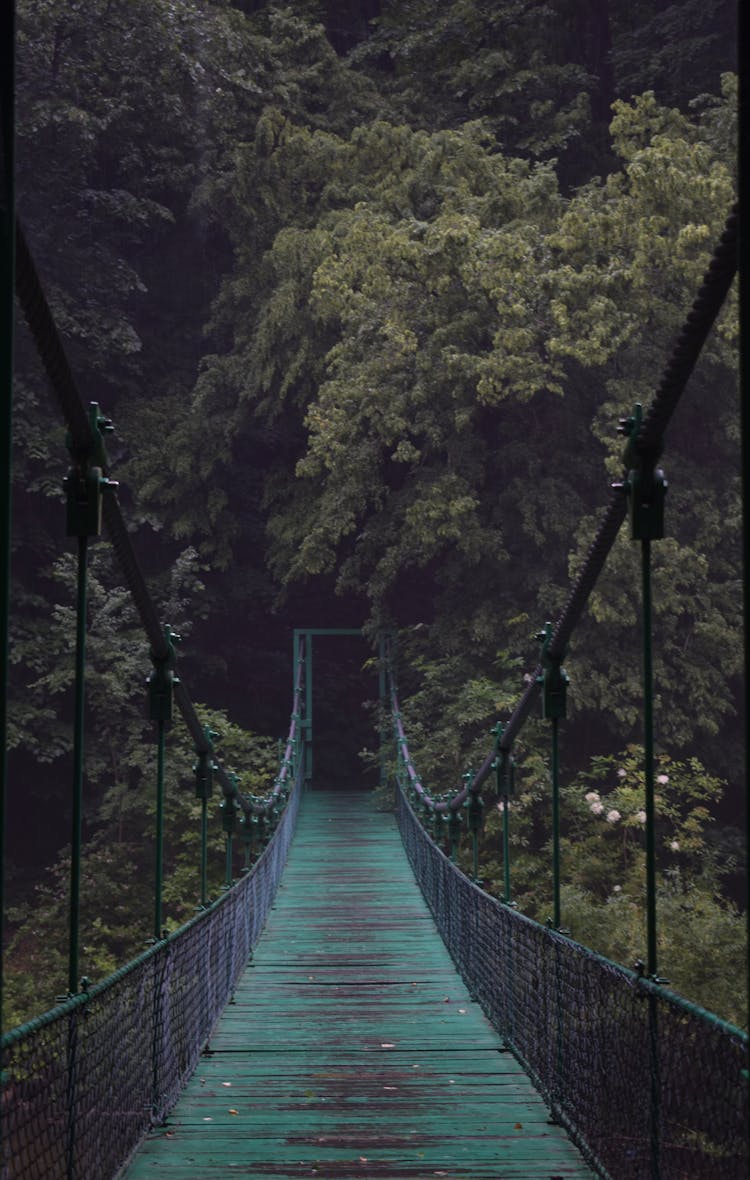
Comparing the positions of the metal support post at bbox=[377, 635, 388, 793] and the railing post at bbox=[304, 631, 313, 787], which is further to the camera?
the railing post at bbox=[304, 631, 313, 787]

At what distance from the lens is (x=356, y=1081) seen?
3863mm

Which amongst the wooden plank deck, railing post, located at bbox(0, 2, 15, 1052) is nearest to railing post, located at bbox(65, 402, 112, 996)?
the wooden plank deck

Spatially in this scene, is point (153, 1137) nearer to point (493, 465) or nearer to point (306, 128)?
point (493, 465)

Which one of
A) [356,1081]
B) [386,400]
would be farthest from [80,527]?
[386,400]

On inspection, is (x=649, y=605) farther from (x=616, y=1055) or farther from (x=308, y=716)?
(x=308, y=716)

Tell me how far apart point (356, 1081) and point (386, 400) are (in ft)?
25.5

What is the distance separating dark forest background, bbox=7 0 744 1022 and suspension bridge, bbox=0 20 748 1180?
2.83 meters

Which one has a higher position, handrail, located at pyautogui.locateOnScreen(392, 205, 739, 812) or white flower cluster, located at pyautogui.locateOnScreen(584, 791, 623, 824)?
handrail, located at pyautogui.locateOnScreen(392, 205, 739, 812)

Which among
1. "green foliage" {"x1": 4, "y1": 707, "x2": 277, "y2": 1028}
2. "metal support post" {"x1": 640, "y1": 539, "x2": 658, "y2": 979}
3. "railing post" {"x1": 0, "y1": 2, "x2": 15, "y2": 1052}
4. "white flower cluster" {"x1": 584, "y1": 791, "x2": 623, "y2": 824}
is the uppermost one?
"railing post" {"x1": 0, "y1": 2, "x2": 15, "y2": 1052}

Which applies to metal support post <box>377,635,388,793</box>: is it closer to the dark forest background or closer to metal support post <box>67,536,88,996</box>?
the dark forest background

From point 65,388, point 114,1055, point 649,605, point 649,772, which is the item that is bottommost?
point 114,1055

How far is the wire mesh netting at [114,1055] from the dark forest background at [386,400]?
382 centimetres

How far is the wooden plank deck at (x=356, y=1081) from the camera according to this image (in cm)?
291

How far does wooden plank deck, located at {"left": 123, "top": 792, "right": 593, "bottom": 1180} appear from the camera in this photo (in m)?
2.91
